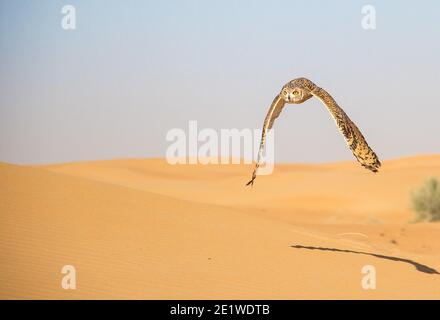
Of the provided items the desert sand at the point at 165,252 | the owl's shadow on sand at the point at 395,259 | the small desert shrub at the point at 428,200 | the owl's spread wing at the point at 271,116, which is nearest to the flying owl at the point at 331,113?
the owl's spread wing at the point at 271,116

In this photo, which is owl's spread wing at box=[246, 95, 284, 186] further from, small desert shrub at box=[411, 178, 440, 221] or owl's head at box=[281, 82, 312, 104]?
small desert shrub at box=[411, 178, 440, 221]

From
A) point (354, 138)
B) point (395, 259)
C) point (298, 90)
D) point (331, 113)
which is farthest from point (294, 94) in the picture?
point (395, 259)

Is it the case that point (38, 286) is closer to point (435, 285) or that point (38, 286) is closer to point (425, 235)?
point (435, 285)

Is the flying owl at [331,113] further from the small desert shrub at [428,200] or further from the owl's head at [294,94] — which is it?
the small desert shrub at [428,200]

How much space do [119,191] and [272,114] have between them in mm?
5742

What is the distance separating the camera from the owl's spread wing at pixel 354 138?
30.0 ft

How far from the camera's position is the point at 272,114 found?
997 centimetres

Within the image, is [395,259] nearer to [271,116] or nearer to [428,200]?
[271,116]

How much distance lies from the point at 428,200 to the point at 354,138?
18902 millimetres

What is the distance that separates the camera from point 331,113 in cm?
930

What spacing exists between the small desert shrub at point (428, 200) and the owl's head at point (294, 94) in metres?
18.3

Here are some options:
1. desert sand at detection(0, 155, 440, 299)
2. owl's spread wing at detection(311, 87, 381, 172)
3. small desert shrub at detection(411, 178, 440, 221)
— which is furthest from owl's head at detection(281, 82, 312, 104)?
small desert shrub at detection(411, 178, 440, 221)

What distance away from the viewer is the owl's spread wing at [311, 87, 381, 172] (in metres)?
9.14
